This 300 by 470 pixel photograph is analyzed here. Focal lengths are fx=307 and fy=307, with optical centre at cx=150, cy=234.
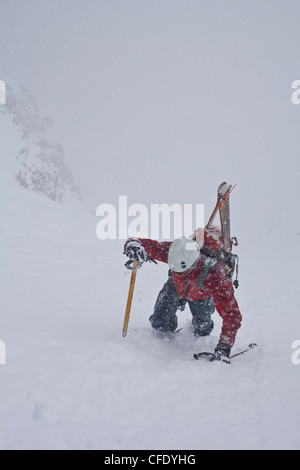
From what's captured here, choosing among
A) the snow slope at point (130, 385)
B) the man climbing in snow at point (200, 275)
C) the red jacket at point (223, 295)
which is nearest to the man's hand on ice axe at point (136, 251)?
the man climbing in snow at point (200, 275)

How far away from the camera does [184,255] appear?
362 cm

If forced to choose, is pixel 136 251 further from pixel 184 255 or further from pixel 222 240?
pixel 222 240

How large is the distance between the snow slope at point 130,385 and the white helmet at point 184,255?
1.09m

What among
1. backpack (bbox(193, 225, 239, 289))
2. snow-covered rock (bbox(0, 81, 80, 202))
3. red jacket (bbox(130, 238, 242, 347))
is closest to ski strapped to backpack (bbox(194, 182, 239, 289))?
backpack (bbox(193, 225, 239, 289))

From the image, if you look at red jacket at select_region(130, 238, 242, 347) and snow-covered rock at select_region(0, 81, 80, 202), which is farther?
snow-covered rock at select_region(0, 81, 80, 202)

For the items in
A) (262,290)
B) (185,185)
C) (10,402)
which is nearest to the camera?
(10,402)

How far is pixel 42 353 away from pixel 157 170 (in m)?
186

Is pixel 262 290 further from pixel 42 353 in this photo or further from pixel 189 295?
pixel 42 353

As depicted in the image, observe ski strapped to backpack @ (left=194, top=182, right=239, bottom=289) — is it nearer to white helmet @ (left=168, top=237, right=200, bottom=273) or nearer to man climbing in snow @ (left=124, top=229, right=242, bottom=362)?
man climbing in snow @ (left=124, top=229, right=242, bottom=362)

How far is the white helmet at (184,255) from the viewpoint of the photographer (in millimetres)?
3604

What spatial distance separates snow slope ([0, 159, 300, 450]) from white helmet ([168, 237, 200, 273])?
1.09 meters

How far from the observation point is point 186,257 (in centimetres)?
361

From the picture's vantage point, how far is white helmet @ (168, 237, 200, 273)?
142 inches

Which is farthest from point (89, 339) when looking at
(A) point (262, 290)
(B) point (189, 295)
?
(A) point (262, 290)
